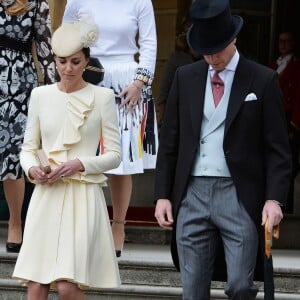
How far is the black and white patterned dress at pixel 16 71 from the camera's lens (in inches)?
A: 324

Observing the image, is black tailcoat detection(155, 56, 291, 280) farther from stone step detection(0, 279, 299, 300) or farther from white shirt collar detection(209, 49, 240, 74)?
stone step detection(0, 279, 299, 300)

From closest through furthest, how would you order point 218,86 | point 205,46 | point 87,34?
point 205,46
point 218,86
point 87,34

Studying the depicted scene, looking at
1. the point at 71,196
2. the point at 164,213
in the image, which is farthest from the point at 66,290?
the point at 164,213

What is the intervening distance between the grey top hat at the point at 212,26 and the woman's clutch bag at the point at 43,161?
1.03 meters

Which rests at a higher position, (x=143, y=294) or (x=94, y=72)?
(x=94, y=72)

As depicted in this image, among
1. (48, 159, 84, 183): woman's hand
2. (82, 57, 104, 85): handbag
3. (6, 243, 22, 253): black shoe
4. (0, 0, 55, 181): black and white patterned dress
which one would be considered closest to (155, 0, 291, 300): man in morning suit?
(48, 159, 84, 183): woman's hand

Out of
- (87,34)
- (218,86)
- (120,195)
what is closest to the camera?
(218,86)

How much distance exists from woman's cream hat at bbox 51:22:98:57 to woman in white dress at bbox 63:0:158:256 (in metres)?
1.07

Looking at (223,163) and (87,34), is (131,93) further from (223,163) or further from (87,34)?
(223,163)

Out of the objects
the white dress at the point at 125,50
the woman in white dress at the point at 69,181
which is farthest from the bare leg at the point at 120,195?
the woman in white dress at the point at 69,181

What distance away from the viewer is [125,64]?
8.15 meters

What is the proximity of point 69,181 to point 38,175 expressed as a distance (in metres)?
0.19

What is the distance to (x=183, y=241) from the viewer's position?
20.8 ft

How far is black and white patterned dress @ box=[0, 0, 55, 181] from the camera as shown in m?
8.22
